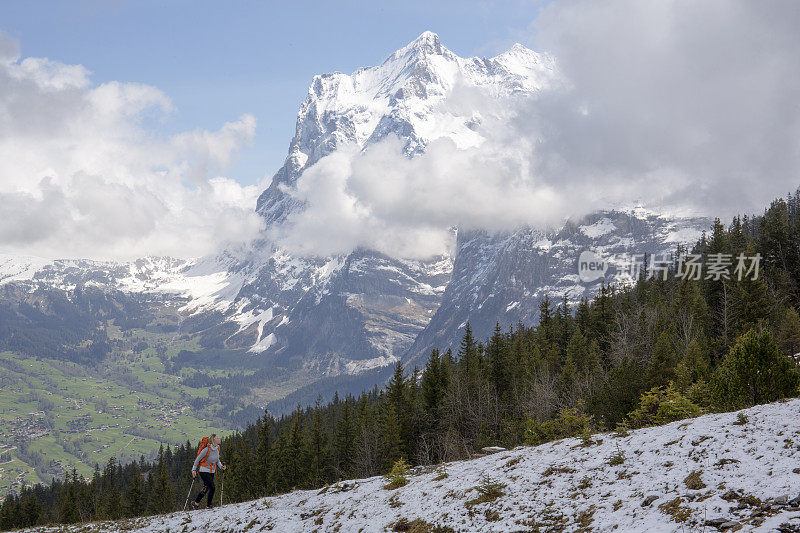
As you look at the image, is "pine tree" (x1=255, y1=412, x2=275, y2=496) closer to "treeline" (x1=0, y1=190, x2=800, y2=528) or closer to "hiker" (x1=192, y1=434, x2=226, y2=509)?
"treeline" (x1=0, y1=190, x2=800, y2=528)

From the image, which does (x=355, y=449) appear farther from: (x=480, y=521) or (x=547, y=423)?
(x=480, y=521)

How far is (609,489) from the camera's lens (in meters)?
13.6

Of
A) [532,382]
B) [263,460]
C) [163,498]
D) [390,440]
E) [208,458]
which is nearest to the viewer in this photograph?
[208,458]

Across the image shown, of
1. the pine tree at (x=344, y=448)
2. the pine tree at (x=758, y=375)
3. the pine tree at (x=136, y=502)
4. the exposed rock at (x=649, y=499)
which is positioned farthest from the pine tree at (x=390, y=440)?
the pine tree at (x=136, y=502)

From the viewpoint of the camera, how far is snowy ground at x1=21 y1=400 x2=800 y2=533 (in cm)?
1120

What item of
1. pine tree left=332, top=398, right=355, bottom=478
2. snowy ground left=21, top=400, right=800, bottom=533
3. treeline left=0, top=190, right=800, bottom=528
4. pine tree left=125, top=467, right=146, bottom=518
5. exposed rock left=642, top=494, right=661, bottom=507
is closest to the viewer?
snowy ground left=21, top=400, right=800, bottom=533

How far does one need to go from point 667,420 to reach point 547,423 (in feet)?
16.5

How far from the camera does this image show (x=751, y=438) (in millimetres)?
13516

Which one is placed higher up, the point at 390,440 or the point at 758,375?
the point at 758,375

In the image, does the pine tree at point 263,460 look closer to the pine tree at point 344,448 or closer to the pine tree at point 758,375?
the pine tree at point 344,448

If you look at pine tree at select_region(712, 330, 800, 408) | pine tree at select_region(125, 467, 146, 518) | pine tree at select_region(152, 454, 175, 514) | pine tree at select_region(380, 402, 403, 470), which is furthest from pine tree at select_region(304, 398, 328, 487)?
pine tree at select_region(712, 330, 800, 408)

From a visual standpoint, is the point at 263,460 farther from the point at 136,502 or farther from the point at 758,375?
the point at 758,375

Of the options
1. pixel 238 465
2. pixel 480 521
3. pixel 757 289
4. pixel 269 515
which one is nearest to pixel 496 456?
pixel 480 521

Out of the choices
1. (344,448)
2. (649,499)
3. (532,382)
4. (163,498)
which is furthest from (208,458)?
(163,498)
